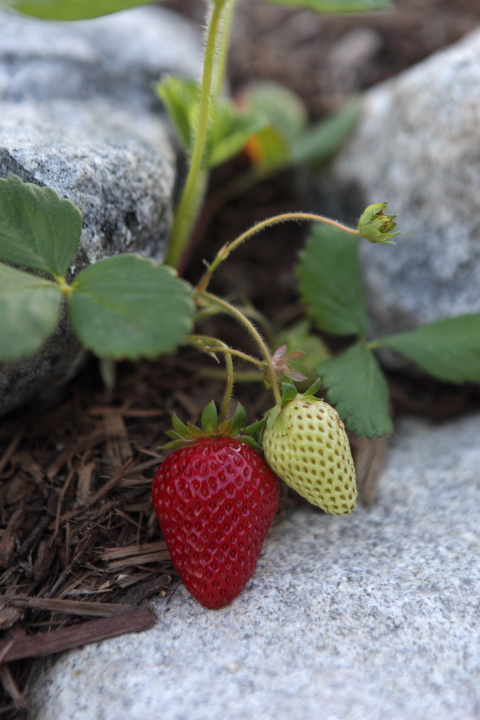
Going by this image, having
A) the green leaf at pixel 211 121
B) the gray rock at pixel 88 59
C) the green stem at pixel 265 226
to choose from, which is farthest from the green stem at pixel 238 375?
the gray rock at pixel 88 59

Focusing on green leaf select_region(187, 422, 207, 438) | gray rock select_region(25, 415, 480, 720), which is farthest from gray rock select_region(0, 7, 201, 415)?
→ gray rock select_region(25, 415, 480, 720)

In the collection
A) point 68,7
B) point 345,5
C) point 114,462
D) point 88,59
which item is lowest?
point 114,462

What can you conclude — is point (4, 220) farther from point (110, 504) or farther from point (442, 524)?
point (442, 524)

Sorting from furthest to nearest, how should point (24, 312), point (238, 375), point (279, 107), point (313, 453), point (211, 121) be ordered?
point (279, 107) < point (238, 375) < point (211, 121) < point (313, 453) < point (24, 312)

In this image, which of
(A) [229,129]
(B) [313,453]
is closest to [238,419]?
(B) [313,453]

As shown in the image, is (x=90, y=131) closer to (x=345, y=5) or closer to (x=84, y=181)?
(x=84, y=181)

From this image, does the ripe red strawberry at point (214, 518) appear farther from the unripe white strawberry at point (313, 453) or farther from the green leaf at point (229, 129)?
the green leaf at point (229, 129)

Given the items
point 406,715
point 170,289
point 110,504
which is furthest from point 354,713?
point 170,289
